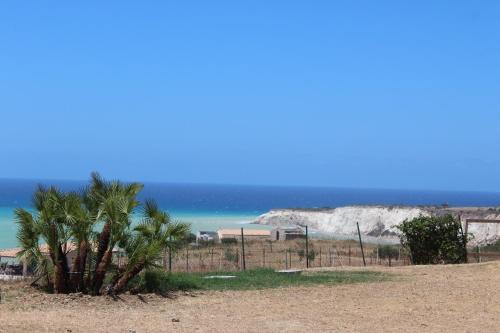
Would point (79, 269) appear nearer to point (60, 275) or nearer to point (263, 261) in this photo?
point (60, 275)

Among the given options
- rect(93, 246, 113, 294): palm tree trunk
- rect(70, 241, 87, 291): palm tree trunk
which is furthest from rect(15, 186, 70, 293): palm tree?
rect(93, 246, 113, 294): palm tree trunk

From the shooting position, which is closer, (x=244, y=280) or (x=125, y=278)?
(x=125, y=278)

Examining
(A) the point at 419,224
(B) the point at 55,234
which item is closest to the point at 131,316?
(B) the point at 55,234

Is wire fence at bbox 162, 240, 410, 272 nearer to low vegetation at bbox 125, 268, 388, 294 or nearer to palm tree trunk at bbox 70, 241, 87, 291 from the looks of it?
low vegetation at bbox 125, 268, 388, 294

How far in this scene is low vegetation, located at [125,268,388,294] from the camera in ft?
53.3

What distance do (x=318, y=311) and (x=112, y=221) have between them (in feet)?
16.0

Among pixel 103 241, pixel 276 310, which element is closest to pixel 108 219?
→ pixel 103 241

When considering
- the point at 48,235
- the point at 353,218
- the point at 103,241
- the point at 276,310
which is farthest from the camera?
the point at 353,218

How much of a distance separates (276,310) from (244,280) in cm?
439

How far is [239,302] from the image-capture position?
15023 mm

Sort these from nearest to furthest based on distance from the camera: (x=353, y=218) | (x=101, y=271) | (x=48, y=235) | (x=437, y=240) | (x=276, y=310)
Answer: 1. (x=276, y=310)
2. (x=48, y=235)
3. (x=101, y=271)
4. (x=437, y=240)
5. (x=353, y=218)

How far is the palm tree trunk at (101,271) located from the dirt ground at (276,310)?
2.57 feet

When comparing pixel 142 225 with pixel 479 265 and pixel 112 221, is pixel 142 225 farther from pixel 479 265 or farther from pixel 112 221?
pixel 479 265

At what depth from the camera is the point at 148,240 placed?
1603 cm
